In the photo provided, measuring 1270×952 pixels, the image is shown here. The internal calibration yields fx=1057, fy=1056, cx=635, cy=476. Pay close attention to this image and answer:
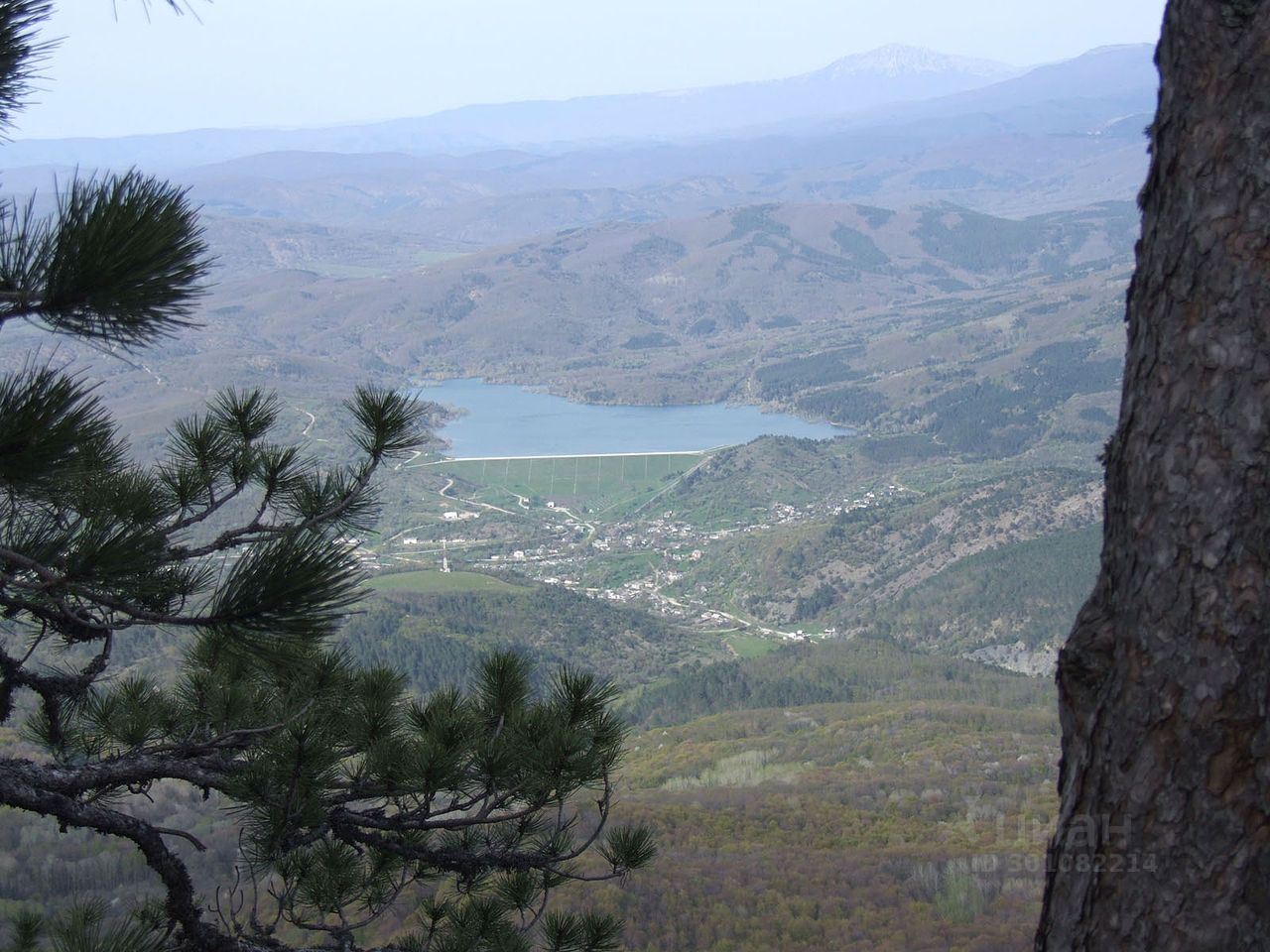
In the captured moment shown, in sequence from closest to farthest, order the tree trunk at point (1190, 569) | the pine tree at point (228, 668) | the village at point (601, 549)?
the tree trunk at point (1190, 569), the pine tree at point (228, 668), the village at point (601, 549)

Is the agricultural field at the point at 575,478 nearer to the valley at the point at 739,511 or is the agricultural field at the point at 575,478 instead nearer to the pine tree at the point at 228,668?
the valley at the point at 739,511

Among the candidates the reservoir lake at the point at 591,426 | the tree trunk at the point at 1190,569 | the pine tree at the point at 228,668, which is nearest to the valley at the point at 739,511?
the pine tree at the point at 228,668

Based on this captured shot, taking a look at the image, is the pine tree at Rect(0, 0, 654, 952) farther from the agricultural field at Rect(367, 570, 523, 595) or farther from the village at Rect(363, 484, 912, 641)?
the village at Rect(363, 484, 912, 641)

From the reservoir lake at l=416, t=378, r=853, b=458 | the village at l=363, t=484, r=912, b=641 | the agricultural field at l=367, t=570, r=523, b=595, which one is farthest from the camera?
the reservoir lake at l=416, t=378, r=853, b=458

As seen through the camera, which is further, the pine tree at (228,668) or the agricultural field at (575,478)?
the agricultural field at (575,478)

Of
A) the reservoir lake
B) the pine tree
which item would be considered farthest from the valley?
the reservoir lake

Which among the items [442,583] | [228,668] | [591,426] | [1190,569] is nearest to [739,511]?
[591,426]

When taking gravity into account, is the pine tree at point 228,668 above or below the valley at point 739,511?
above
